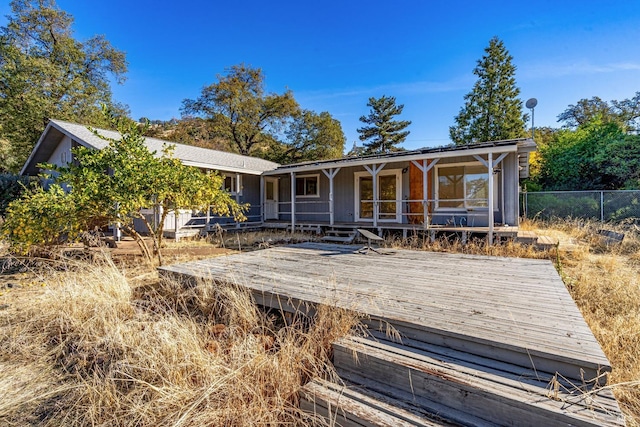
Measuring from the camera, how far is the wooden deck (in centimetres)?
218

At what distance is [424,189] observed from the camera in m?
9.37

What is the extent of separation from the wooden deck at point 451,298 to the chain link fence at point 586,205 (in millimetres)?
8276

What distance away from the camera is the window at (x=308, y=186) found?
46.6 feet

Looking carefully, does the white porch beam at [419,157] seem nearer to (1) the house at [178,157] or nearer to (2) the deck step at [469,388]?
(1) the house at [178,157]

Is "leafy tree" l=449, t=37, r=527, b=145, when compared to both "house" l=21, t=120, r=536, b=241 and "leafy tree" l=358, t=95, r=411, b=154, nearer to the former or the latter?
"leafy tree" l=358, t=95, r=411, b=154

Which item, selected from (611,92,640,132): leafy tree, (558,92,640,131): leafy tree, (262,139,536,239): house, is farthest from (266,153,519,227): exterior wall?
(611,92,640,132): leafy tree

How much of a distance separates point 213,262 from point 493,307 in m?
4.66

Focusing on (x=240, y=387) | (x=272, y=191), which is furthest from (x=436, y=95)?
(x=240, y=387)

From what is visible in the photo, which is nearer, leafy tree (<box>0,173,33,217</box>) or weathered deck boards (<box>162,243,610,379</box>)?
weathered deck boards (<box>162,243,610,379</box>)

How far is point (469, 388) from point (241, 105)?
28715 mm

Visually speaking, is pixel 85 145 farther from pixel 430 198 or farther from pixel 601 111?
pixel 601 111

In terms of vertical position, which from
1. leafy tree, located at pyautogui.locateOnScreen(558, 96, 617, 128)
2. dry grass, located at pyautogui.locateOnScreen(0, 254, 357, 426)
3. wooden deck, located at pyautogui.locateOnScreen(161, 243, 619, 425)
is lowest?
dry grass, located at pyautogui.locateOnScreen(0, 254, 357, 426)

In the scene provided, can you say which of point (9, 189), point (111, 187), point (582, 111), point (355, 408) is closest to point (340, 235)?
point (111, 187)

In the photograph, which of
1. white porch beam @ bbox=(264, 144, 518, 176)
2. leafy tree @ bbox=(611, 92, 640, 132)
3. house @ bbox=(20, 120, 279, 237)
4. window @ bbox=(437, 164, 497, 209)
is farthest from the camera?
leafy tree @ bbox=(611, 92, 640, 132)
